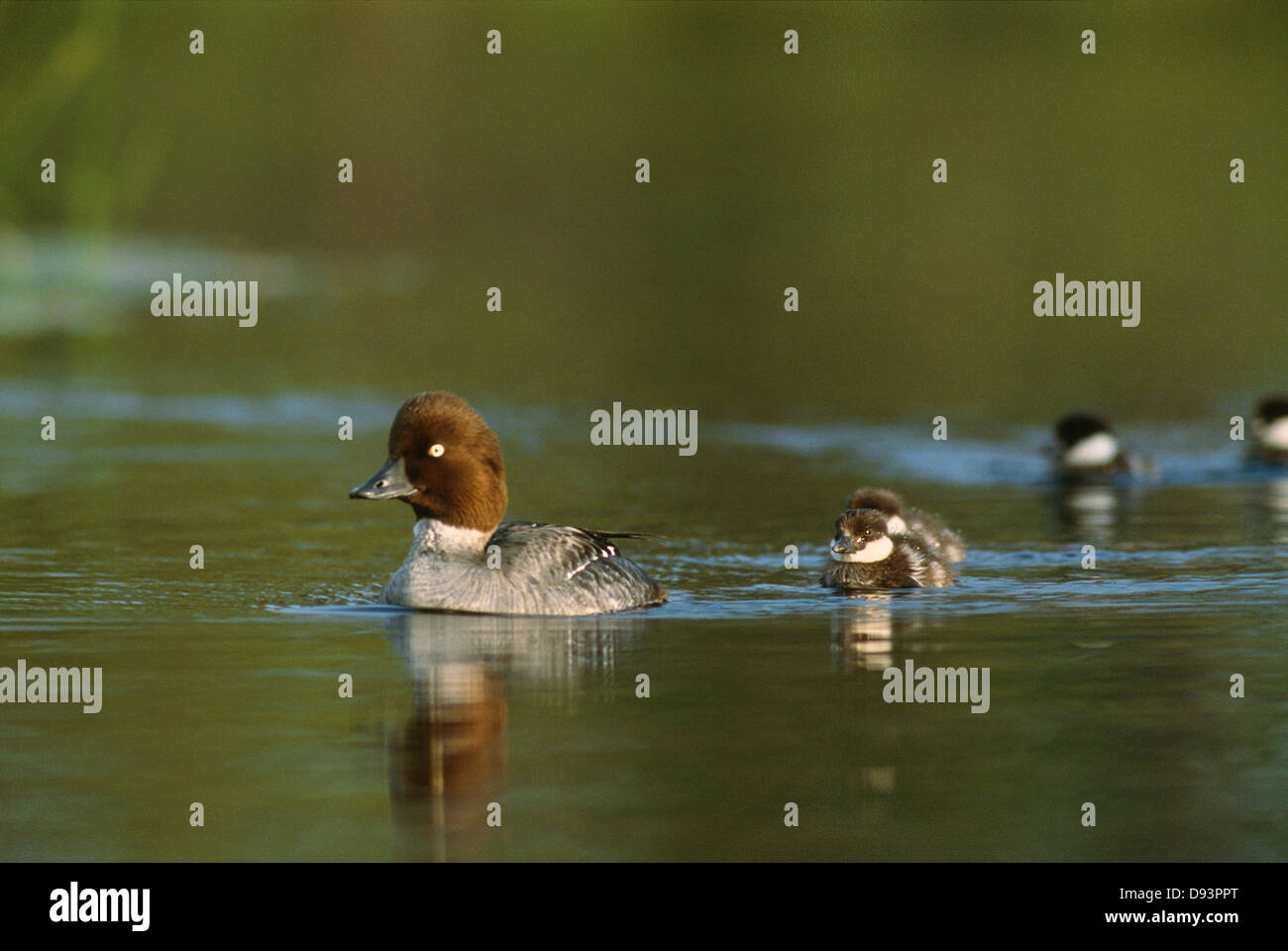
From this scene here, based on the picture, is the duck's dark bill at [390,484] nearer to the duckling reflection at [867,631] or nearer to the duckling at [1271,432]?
the duckling reflection at [867,631]

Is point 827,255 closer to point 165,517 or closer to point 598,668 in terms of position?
point 165,517

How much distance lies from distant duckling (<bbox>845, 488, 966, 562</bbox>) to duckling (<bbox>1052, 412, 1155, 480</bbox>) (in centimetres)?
372

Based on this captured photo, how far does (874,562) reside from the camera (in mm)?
11328

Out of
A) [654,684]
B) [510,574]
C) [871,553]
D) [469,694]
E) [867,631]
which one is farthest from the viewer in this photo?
[871,553]

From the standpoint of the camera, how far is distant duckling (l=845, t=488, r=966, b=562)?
1173 cm

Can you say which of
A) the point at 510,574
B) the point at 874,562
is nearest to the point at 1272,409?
the point at 874,562

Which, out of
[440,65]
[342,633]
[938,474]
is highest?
[440,65]

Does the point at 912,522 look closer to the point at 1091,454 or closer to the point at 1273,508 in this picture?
→ the point at 1273,508

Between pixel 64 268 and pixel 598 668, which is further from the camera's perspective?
pixel 64 268

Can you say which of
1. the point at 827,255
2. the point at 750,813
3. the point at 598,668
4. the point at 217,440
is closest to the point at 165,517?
the point at 217,440

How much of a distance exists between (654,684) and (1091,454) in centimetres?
764

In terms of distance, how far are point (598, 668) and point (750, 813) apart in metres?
2.23

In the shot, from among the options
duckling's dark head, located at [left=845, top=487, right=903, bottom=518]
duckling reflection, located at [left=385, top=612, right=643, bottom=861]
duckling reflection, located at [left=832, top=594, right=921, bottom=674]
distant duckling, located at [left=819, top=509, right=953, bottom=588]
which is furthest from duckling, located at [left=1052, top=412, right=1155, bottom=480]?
duckling reflection, located at [left=385, top=612, right=643, bottom=861]

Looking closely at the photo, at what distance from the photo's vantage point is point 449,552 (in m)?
10.3
